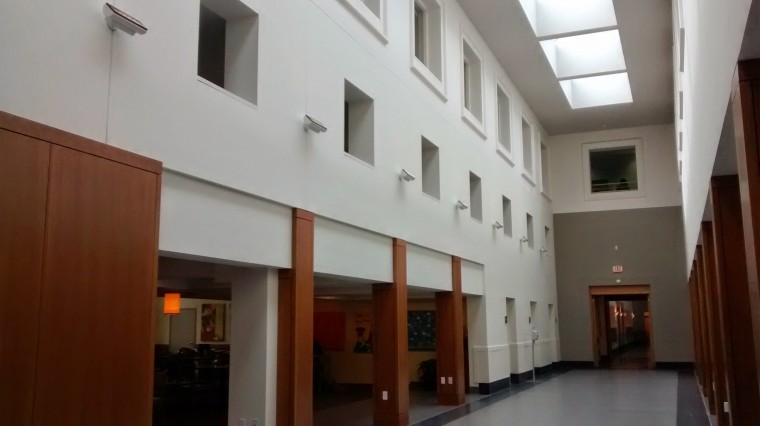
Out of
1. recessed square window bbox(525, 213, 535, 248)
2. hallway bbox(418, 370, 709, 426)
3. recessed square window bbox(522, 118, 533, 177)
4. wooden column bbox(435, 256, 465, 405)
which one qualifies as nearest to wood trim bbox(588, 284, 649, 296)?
recessed square window bbox(525, 213, 535, 248)

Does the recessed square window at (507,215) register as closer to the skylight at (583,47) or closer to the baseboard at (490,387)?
the skylight at (583,47)

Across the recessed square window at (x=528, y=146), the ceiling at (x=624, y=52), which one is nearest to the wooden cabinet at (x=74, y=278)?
the ceiling at (x=624, y=52)

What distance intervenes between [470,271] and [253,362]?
9.73m

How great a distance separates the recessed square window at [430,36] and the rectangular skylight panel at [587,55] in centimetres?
710

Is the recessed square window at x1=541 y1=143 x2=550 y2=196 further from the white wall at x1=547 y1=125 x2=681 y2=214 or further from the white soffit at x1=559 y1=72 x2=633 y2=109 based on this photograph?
the white soffit at x1=559 y1=72 x2=633 y2=109

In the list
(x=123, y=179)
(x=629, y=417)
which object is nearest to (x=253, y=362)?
(x=123, y=179)

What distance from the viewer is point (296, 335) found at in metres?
9.23

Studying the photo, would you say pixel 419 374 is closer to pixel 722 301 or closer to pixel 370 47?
pixel 370 47

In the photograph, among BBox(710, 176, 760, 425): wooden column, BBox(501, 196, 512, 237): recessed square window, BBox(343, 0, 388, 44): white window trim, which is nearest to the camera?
BBox(710, 176, 760, 425): wooden column

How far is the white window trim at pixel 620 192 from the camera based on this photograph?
2909 centimetres

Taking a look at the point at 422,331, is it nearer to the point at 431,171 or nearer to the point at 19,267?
the point at 431,171

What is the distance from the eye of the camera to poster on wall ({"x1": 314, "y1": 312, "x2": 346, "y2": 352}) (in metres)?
21.8

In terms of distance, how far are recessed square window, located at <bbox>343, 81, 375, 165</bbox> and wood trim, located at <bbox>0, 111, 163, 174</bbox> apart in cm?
579

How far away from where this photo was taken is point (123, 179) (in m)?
6.31
